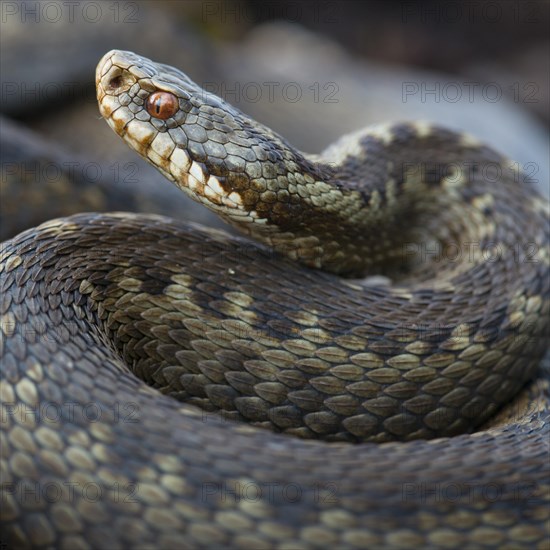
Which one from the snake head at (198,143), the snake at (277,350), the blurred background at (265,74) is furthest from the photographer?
the blurred background at (265,74)

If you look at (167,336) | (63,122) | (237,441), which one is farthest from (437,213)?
(63,122)

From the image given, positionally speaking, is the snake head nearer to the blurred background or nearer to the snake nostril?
the snake nostril

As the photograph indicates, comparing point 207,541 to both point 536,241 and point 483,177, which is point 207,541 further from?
point 483,177

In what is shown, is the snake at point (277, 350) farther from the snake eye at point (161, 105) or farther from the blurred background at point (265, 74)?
the blurred background at point (265, 74)

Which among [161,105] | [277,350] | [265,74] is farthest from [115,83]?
[265,74]

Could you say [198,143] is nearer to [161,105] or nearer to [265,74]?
[161,105]

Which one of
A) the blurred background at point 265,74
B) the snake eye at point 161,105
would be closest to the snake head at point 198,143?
the snake eye at point 161,105

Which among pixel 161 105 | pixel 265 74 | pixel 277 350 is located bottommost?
pixel 277 350
